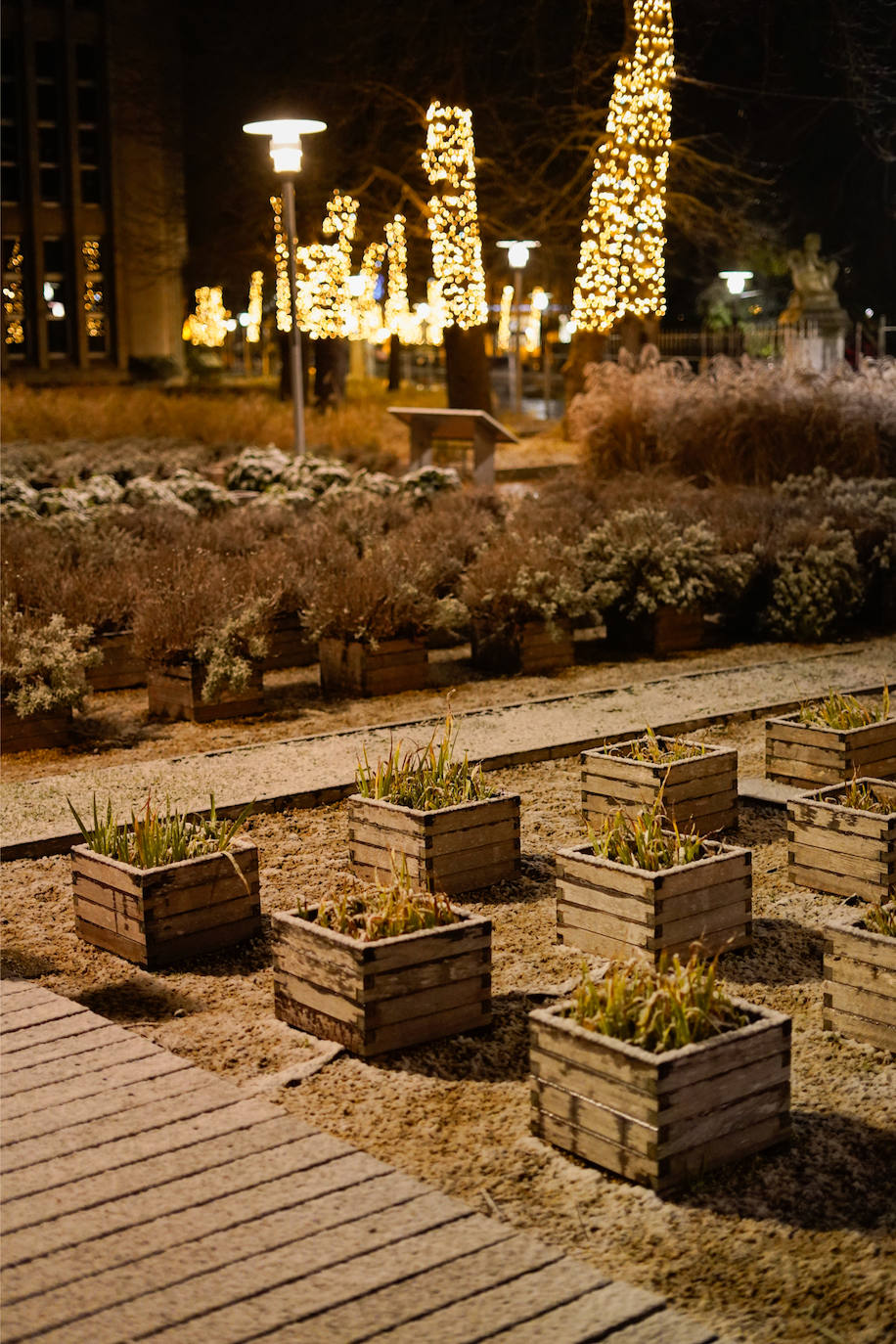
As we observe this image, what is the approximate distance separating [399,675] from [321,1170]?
528 cm

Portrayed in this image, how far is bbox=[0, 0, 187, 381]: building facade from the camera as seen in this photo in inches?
1286

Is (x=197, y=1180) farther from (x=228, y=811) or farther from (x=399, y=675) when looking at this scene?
(x=399, y=675)

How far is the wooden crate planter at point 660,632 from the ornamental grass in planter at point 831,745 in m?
3.21

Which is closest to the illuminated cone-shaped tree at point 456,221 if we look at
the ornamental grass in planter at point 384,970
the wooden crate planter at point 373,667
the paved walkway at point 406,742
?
the wooden crate planter at point 373,667

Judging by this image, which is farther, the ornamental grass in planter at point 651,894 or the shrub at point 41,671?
the shrub at point 41,671

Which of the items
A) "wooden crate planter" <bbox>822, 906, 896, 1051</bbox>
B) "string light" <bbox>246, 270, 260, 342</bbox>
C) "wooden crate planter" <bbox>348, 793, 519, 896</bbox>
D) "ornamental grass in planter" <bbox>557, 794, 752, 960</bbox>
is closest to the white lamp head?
"wooden crate planter" <bbox>348, 793, 519, 896</bbox>

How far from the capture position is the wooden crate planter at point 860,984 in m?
3.91

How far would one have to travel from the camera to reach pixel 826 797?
17.1 feet

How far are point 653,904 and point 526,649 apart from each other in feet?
15.2

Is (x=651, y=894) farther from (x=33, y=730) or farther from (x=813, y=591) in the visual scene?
(x=813, y=591)

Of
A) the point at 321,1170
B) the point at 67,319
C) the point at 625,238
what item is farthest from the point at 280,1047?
the point at 67,319

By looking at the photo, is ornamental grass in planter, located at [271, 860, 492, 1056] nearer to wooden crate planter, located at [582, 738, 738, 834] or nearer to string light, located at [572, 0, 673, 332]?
wooden crate planter, located at [582, 738, 738, 834]

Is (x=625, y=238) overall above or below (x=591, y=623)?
above

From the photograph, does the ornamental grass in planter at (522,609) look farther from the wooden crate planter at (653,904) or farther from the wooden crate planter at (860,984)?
the wooden crate planter at (860,984)
